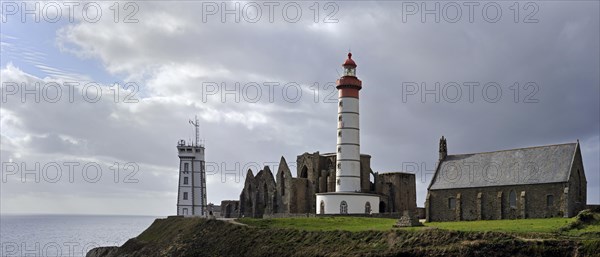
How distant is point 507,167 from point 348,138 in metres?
17.3

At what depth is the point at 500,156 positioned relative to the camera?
187 ft

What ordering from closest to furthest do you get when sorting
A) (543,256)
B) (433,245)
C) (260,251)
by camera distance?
(543,256) < (433,245) < (260,251)

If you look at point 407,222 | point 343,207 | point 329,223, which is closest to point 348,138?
point 343,207

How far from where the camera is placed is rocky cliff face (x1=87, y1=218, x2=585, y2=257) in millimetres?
38812

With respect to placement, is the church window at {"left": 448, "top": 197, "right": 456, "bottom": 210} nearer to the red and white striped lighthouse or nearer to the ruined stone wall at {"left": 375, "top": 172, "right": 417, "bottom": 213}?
the red and white striped lighthouse

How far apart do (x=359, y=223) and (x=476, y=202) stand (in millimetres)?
9831

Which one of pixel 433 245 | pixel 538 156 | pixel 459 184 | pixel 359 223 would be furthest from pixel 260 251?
pixel 538 156

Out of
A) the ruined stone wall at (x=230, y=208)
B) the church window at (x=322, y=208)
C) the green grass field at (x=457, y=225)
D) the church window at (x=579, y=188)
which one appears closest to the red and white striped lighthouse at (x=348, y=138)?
the church window at (x=322, y=208)

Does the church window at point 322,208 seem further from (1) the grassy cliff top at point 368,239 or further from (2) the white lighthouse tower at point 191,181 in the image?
(2) the white lighthouse tower at point 191,181

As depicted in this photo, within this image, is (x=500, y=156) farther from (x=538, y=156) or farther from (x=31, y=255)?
(x=31, y=255)

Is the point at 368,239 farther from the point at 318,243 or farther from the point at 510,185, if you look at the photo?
the point at 510,185

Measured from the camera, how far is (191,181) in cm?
8369

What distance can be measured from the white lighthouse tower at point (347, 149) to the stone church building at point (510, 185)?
32.1 feet

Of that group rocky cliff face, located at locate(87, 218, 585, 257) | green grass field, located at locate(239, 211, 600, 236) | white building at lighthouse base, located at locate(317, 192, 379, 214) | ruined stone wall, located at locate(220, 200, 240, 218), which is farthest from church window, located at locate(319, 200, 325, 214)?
ruined stone wall, located at locate(220, 200, 240, 218)
